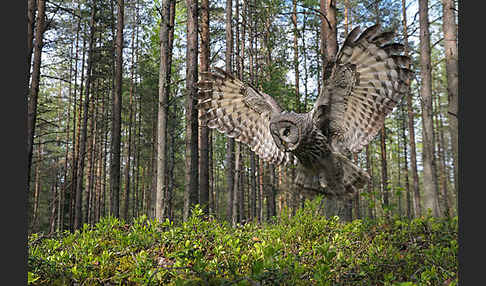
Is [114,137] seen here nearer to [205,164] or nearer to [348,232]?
[205,164]

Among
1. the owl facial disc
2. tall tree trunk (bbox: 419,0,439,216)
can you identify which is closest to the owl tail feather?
the owl facial disc

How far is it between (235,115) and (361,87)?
200 centimetres

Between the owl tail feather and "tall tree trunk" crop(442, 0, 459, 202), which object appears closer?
the owl tail feather

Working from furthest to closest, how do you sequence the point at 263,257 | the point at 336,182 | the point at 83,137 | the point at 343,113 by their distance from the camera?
the point at 83,137, the point at 343,113, the point at 336,182, the point at 263,257

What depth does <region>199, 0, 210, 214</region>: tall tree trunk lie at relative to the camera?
26.9ft

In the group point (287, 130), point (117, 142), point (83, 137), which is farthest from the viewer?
point (83, 137)

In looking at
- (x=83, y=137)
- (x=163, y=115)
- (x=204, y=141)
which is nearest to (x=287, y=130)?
(x=163, y=115)

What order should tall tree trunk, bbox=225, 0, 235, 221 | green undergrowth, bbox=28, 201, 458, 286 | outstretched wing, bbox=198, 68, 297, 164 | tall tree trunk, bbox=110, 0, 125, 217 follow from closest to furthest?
green undergrowth, bbox=28, 201, 458, 286 → outstretched wing, bbox=198, 68, 297, 164 → tall tree trunk, bbox=225, 0, 235, 221 → tall tree trunk, bbox=110, 0, 125, 217

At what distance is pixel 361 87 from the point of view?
4.29 m

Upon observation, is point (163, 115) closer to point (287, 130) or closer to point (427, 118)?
point (287, 130)

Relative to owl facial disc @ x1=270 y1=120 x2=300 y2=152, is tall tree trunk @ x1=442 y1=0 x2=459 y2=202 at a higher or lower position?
higher

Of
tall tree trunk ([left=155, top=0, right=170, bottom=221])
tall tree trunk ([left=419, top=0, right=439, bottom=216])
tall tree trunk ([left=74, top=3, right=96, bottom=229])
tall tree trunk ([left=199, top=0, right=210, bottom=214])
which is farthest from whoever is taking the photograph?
tall tree trunk ([left=74, top=3, right=96, bottom=229])

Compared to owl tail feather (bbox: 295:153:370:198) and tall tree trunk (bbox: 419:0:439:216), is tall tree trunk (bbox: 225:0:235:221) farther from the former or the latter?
owl tail feather (bbox: 295:153:370:198)

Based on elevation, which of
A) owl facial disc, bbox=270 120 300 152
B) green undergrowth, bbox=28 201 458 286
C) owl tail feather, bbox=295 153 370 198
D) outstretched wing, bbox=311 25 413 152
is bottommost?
green undergrowth, bbox=28 201 458 286
